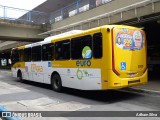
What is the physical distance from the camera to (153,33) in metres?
19.6

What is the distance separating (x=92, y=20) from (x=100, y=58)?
7802 millimetres

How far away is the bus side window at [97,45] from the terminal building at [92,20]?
407cm

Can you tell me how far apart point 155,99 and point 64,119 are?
14.0 ft

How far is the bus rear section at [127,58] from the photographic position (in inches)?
354

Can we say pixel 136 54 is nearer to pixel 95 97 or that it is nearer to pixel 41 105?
pixel 95 97

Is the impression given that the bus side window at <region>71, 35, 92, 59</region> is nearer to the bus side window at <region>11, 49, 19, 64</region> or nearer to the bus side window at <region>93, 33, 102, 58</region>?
the bus side window at <region>93, 33, 102, 58</region>

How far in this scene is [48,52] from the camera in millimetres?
13203

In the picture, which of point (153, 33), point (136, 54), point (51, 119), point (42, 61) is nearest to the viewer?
point (51, 119)

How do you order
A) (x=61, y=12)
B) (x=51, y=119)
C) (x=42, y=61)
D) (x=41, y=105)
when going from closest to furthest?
(x=51, y=119)
(x=41, y=105)
(x=42, y=61)
(x=61, y=12)

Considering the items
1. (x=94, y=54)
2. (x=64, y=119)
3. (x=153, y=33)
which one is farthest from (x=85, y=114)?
(x=153, y=33)

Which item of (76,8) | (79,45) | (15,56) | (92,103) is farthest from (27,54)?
(92,103)

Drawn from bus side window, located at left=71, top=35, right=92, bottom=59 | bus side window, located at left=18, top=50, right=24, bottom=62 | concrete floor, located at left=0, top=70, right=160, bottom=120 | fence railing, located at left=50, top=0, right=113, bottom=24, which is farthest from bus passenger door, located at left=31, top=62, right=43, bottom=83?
fence railing, located at left=50, top=0, right=113, bottom=24

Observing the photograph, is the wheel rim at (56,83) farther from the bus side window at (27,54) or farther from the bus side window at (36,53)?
the bus side window at (27,54)

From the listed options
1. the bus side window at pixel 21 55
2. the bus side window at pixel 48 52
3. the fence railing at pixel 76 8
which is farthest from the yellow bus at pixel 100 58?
the fence railing at pixel 76 8
